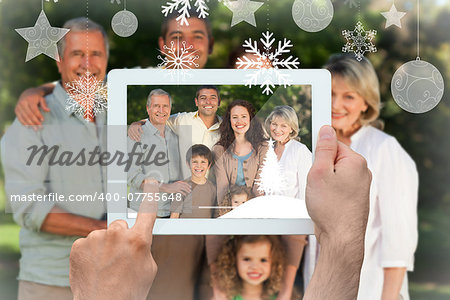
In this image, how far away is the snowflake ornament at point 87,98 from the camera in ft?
5.04

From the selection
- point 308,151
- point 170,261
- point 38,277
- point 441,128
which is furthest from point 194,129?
point 441,128

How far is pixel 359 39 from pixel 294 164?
53 centimetres

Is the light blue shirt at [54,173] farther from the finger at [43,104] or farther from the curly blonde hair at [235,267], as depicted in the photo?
the curly blonde hair at [235,267]

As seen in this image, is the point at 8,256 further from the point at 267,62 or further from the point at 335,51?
the point at 335,51

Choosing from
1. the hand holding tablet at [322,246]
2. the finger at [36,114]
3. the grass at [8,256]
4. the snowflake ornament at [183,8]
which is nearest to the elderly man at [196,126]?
the hand holding tablet at [322,246]

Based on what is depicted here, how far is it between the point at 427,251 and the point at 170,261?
97 centimetres

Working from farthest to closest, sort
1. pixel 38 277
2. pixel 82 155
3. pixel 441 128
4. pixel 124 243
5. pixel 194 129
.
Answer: pixel 441 128 < pixel 38 277 < pixel 82 155 < pixel 194 129 < pixel 124 243

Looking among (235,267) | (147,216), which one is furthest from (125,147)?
(235,267)

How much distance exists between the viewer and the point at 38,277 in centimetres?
175

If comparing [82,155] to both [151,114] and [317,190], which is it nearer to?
[151,114]

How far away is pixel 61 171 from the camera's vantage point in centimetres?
158

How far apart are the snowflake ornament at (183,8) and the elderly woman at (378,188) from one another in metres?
0.52

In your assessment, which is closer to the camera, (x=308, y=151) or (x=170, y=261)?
(x=308, y=151)

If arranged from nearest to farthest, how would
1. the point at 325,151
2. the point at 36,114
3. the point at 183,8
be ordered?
the point at 325,151
the point at 183,8
the point at 36,114
